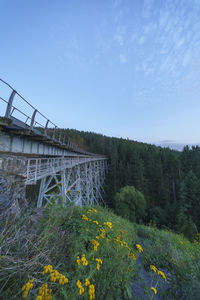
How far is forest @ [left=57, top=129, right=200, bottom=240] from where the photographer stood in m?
17.2

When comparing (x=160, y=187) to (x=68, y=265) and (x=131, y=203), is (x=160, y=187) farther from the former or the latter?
(x=68, y=265)

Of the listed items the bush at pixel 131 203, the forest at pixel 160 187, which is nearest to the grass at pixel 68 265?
the forest at pixel 160 187

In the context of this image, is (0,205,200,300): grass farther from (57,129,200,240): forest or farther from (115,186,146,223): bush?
(115,186,146,223): bush

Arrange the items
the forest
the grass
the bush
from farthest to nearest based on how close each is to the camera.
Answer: the forest
the bush
the grass

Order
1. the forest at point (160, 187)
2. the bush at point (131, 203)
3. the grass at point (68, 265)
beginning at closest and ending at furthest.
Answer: the grass at point (68, 265)
the bush at point (131, 203)
the forest at point (160, 187)

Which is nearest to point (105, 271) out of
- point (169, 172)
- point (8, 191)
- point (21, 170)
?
point (8, 191)

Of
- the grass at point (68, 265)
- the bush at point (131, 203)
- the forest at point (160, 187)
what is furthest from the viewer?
the forest at point (160, 187)

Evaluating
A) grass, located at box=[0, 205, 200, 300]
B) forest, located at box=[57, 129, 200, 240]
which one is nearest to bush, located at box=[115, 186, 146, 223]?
forest, located at box=[57, 129, 200, 240]

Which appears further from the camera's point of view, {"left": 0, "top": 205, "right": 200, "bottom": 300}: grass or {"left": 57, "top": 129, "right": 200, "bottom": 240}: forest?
{"left": 57, "top": 129, "right": 200, "bottom": 240}: forest

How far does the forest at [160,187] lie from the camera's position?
17.2 m

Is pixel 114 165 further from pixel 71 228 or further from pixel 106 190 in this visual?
pixel 71 228

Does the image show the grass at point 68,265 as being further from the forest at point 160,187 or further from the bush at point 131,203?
the bush at point 131,203

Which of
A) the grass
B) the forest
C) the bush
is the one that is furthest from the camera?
the forest

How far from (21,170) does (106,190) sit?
27240mm
